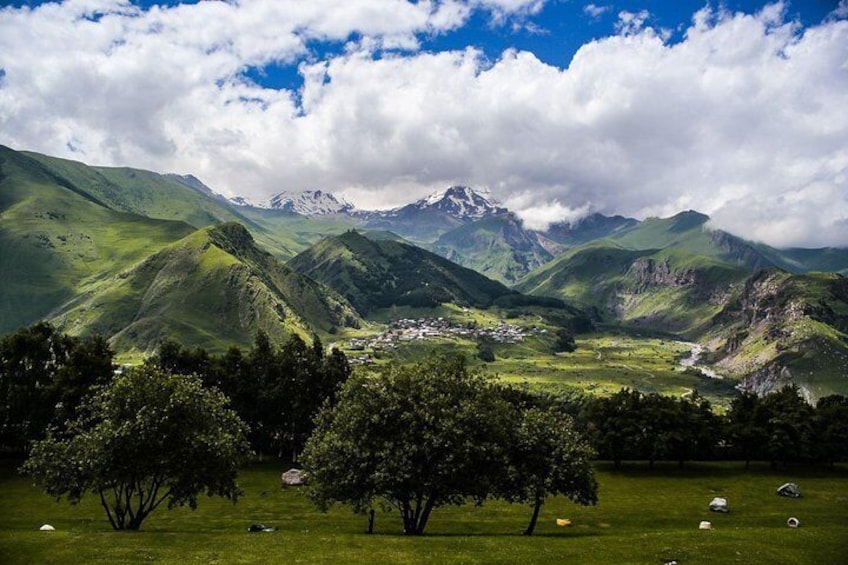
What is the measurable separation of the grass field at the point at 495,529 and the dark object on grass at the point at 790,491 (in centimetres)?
156

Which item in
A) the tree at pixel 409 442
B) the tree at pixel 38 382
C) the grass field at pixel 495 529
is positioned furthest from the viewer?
the tree at pixel 38 382

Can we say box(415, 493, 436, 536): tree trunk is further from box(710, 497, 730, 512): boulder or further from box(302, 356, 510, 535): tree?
box(710, 497, 730, 512): boulder

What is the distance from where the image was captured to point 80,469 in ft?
171

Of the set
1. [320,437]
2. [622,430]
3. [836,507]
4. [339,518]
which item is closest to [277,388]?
[339,518]

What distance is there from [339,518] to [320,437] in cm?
2074

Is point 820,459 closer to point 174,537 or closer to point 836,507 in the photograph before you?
point 836,507

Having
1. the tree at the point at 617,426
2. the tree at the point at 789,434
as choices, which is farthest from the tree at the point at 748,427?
the tree at the point at 617,426

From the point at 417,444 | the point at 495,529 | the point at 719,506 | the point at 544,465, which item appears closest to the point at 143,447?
the point at 417,444

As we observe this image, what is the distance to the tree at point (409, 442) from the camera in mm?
52812

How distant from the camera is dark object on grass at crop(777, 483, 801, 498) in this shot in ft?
318

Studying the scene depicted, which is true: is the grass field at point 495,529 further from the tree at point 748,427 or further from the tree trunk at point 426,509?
the tree at point 748,427

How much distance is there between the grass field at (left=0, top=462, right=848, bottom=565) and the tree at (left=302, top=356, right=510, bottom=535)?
484 centimetres

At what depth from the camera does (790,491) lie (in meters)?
97.4

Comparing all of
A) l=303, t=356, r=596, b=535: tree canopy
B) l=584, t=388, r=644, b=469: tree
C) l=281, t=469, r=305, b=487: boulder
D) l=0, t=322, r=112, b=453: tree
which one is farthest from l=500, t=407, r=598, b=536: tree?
l=0, t=322, r=112, b=453: tree
